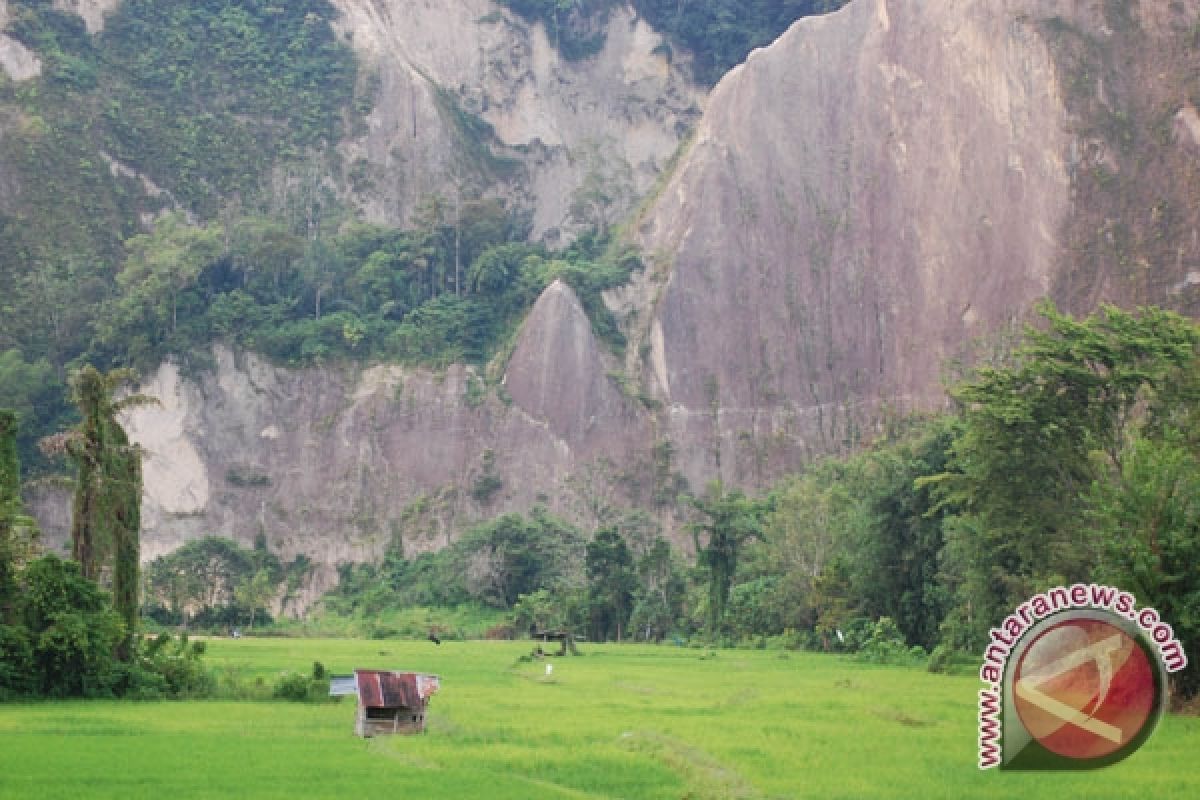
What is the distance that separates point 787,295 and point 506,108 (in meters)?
22.4

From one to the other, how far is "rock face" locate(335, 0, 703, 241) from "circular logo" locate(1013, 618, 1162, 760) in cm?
6296

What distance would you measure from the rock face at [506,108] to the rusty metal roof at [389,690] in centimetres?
5601

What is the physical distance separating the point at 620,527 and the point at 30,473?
73.1ft

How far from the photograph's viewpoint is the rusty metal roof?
69.7 feet

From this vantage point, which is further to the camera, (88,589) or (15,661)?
(88,589)

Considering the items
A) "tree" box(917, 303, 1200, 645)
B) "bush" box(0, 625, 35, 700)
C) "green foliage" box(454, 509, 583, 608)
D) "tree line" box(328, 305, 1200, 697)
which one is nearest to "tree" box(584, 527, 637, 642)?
"tree line" box(328, 305, 1200, 697)

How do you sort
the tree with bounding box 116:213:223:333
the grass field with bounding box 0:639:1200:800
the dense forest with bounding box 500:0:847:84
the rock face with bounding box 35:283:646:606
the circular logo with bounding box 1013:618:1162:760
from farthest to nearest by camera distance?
1. the dense forest with bounding box 500:0:847:84
2. the tree with bounding box 116:213:223:333
3. the rock face with bounding box 35:283:646:606
4. the grass field with bounding box 0:639:1200:800
5. the circular logo with bounding box 1013:618:1162:760

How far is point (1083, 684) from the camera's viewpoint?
14.9 m

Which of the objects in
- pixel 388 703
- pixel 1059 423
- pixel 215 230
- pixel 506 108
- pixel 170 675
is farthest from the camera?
pixel 506 108

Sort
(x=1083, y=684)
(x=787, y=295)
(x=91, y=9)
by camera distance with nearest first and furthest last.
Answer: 1. (x=1083, y=684)
2. (x=787, y=295)
3. (x=91, y=9)

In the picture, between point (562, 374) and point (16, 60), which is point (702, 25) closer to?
point (562, 374)

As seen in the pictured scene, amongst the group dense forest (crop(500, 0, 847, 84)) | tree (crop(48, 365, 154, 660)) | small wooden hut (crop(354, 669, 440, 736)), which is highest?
dense forest (crop(500, 0, 847, 84))

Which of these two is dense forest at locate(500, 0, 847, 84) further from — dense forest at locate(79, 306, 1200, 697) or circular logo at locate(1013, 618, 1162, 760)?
circular logo at locate(1013, 618, 1162, 760)

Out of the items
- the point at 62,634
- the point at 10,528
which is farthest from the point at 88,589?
the point at 10,528
